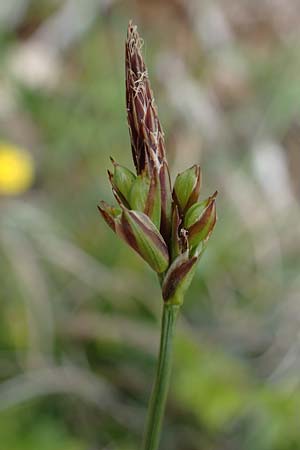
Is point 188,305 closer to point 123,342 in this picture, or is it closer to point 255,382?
point 123,342

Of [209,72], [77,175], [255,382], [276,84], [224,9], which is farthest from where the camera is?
[224,9]

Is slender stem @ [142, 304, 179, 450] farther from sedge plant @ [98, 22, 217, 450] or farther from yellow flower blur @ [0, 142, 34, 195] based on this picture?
yellow flower blur @ [0, 142, 34, 195]

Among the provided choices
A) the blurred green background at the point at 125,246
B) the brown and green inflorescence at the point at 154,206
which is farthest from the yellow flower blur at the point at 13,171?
the brown and green inflorescence at the point at 154,206

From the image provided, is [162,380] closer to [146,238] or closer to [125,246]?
[146,238]

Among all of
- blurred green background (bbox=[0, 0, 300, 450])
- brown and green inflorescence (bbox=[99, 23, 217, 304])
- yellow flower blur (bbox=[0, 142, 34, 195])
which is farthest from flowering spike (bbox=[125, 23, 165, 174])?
yellow flower blur (bbox=[0, 142, 34, 195])

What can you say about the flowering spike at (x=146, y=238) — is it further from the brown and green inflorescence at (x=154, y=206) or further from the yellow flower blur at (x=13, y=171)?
the yellow flower blur at (x=13, y=171)

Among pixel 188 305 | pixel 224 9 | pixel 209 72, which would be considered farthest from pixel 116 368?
pixel 224 9

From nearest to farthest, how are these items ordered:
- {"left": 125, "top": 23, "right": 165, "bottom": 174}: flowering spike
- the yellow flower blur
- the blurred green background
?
{"left": 125, "top": 23, "right": 165, "bottom": 174}: flowering spike → the blurred green background → the yellow flower blur

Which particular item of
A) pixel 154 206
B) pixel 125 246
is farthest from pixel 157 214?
pixel 125 246
